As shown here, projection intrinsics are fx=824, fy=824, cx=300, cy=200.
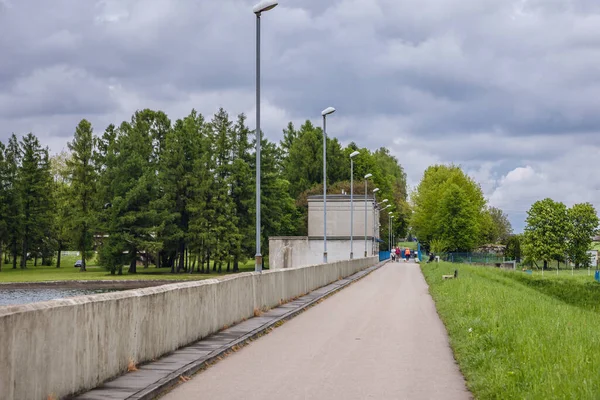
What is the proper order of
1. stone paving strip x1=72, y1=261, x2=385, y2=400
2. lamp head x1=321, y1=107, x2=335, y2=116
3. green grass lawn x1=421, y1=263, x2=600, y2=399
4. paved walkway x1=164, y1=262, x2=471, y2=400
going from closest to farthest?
1. green grass lawn x1=421, y1=263, x2=600, y2=399
2. stone paving strip x1=72, y1=261, x2=385, y2=400
3. paved walkway x1=164, y1=262, x2=471, y2=400
4. lamp head x1=321, y1=107, x2=335, y2=116

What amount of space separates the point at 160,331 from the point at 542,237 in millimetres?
124334

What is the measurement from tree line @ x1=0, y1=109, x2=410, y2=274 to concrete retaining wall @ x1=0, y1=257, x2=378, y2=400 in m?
71.5

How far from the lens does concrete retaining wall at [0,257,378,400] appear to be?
7834 millimetres

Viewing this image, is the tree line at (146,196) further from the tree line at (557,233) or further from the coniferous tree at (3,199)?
the tree line at (557,233)

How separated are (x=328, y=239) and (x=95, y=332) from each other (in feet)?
259

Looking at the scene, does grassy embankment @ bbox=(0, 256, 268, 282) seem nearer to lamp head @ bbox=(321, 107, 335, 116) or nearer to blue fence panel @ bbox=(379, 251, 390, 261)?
blue fence panel @ bbox=(379, 251, 390, 261)

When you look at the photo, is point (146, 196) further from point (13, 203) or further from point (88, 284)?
point (13, 203)

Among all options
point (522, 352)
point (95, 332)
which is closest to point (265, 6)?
point (522, 352)

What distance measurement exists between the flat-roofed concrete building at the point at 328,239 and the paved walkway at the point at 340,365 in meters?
64.1

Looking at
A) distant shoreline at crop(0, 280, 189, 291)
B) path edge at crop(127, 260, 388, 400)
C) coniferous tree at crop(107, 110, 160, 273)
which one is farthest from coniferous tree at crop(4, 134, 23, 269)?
path edge at crop(127, 260, 388, 400)

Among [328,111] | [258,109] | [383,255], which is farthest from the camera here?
[383,255]

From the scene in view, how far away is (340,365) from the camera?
1242 centimetres

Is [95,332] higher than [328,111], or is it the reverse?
[328,111]

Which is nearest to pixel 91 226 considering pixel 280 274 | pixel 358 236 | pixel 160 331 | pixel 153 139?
pixel 153 139
